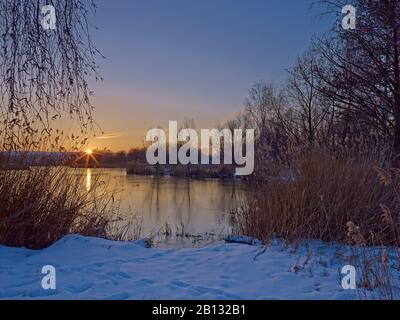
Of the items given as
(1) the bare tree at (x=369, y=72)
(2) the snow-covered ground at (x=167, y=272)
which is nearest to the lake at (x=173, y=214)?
(2) the snow-covered ground at (x=167, y=272)

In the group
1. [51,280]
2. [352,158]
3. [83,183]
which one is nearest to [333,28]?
[352,158]

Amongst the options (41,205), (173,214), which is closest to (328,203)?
(41,205)

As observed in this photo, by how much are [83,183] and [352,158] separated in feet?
15.7

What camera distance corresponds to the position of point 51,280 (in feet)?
13.5

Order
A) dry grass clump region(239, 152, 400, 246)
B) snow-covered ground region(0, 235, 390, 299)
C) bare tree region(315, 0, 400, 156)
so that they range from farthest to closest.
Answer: bare tree region(315, 0, 400, 156) < dry grass clump region(239, 152, 400, 246) < snow-covered ground region(0, 235, 390, 299)

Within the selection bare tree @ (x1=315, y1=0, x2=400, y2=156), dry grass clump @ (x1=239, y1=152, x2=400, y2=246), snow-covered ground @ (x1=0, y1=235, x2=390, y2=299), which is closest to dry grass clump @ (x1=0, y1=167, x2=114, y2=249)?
snow-covered ground @ (x1=0, y1=235, x2=390, y2=299)

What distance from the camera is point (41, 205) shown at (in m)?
6.35

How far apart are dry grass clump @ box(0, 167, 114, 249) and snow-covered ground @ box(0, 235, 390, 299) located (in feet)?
1.63

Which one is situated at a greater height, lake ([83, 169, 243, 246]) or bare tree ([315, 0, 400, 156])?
bare tree ([315, 0, 400, 156])

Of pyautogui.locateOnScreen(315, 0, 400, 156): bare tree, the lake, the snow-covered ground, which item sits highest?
pyautogui.locateOnScreen(315, 0, 400, 156): bare tree

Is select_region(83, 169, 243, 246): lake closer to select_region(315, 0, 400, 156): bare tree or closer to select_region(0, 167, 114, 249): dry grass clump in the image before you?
select_region(0, 167, 114, 249): dry grass clump

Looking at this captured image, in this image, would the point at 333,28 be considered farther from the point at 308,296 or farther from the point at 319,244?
the point at 308,296

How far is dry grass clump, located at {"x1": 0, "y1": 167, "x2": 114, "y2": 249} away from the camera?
5922mm
